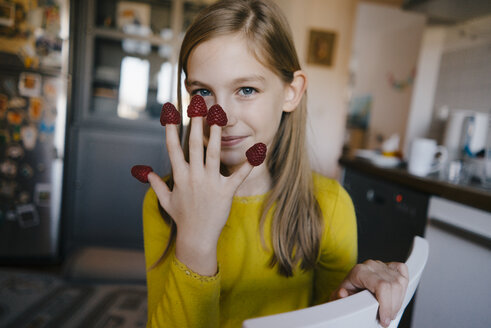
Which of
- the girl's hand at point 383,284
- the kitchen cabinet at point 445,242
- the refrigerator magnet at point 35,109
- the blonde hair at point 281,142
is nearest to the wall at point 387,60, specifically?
the kitchen cabinet at point 445,242

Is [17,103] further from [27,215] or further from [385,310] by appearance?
[385,310]

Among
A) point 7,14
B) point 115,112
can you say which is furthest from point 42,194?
point 7,14

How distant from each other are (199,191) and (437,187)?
3.65ft

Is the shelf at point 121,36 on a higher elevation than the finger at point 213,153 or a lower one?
higher

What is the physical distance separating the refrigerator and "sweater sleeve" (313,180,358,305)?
1955mm

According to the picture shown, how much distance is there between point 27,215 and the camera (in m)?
2.08

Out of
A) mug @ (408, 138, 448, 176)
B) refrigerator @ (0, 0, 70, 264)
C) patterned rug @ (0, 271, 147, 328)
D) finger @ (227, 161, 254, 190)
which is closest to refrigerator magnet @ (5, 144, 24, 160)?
refrigerator @ (0, 0, 70, 264)

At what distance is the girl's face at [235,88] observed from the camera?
553 millimetres

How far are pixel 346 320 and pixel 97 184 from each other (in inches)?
96.6

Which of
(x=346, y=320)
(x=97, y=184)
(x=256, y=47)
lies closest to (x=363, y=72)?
(x=97, y=184)

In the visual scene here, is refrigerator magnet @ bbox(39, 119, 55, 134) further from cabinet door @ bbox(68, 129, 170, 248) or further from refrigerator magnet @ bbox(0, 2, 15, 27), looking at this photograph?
refrigerator magnet @ bbox(0, 2, 15, 27)

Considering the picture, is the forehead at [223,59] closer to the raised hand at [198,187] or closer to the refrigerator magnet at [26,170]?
the raised hand at [198,187]

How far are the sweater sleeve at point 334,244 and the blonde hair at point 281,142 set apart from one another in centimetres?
2

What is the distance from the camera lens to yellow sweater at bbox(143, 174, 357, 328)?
2.14 ft
